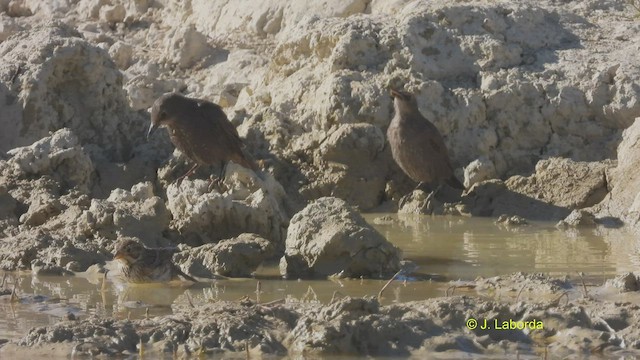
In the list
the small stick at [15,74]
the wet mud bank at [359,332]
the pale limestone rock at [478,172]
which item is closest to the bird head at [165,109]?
the small stick at [15,74]

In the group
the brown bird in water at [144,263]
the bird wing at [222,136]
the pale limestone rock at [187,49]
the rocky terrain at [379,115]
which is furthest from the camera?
the pale limestone rock at [187,49]

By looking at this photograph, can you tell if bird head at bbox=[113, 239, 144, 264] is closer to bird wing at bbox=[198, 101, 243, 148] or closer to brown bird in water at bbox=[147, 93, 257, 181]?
brown bird in water at bbox=[147, 93, 257, 181]

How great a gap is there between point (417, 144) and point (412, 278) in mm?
3457

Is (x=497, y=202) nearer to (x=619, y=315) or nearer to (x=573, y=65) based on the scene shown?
(x=573, y=65)

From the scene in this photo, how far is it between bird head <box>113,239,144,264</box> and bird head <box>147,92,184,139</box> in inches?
124

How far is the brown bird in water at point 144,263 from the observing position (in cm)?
932

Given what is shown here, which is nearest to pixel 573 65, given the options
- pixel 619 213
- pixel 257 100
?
pixel 619 213

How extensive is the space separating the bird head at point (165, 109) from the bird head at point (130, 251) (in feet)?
10.4

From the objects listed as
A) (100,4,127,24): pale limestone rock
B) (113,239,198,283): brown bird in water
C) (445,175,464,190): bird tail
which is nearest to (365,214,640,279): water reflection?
(445,175,464,190): bird tail

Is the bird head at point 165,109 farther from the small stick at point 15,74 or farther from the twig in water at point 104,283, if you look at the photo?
the twig in water at point 104,283

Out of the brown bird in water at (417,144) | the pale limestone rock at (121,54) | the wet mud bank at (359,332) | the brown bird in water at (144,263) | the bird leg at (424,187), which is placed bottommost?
the wet mud bank at (359,332)

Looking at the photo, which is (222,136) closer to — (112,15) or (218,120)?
(218,120)

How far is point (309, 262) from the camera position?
31.6 feet

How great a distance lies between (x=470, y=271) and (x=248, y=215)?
5.69 ft
